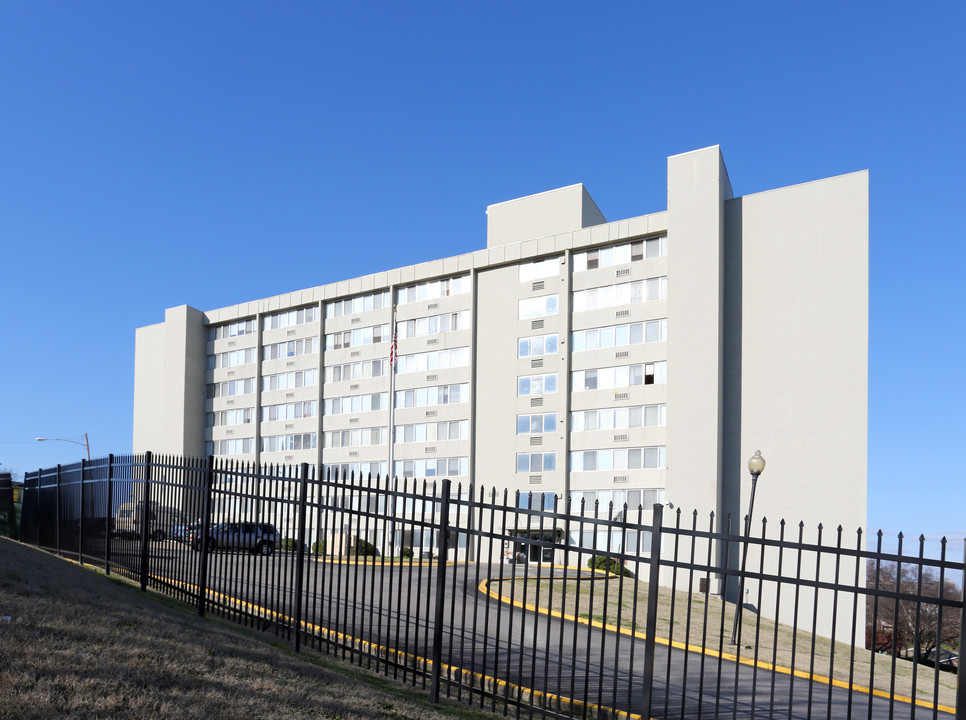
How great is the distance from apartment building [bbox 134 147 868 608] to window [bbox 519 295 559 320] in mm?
84

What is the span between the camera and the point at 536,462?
47.4 metres

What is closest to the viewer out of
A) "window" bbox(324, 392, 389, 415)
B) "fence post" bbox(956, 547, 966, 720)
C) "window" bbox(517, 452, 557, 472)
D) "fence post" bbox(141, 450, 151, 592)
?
"fence post" bbox(956, 547, 966, 720)

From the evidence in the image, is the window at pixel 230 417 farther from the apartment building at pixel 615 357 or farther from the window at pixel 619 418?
the window at pixel 619 418

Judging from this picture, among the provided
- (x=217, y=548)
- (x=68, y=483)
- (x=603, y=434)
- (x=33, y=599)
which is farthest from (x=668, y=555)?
(x=33, y=599)

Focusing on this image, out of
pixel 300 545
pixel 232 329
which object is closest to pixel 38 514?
pixel 300 545

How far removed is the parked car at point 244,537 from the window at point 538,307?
37.2 m

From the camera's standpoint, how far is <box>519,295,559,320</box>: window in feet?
159

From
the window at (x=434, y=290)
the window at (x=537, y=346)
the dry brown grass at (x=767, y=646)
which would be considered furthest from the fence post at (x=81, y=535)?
the window at (x=434, y=290)

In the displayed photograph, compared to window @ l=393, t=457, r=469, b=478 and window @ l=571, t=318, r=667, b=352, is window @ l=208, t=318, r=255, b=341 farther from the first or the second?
window @ l=571, t=318, r=667, b=352

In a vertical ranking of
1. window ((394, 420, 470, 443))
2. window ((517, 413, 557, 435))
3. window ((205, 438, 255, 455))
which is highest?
window ((517, 413, 557, 435))

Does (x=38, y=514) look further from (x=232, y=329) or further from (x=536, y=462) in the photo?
(x=232, y=329)

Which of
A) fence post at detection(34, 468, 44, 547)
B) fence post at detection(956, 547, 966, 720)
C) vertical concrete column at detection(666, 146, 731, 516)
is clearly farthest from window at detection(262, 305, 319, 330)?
fence post at detection(956, 547, 966, 720)

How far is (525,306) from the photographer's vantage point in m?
49.3

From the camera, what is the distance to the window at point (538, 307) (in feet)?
159
